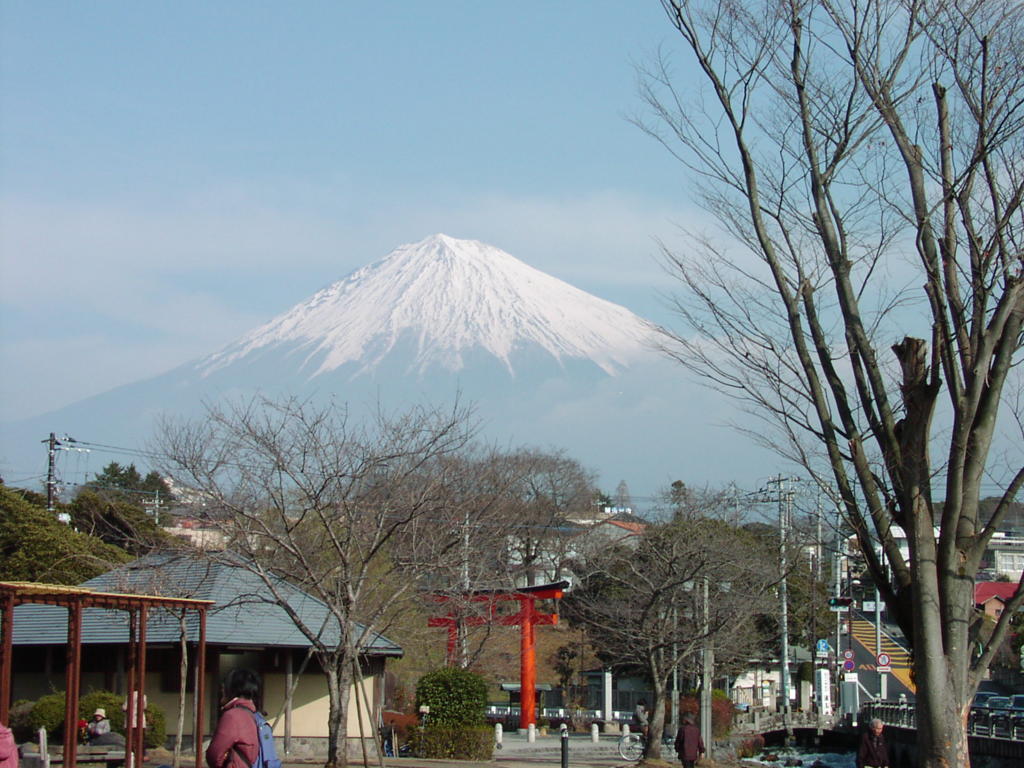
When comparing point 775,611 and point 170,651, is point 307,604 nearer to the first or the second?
point 170,651

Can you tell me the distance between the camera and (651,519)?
3834 cm

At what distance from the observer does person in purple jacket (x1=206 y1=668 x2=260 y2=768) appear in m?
6.31

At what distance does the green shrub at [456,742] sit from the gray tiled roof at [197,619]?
185 cm

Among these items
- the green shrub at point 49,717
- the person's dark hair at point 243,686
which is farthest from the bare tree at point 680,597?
the person's dark hair at point 243,686

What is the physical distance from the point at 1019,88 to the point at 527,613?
28.0 meters

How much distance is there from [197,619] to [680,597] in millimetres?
12543

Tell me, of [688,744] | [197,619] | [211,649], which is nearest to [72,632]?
[688,744]

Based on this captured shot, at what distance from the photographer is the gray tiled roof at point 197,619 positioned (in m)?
21.2

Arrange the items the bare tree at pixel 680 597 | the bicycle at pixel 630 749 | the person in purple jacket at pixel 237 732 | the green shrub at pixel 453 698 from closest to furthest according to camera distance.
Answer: the person in purple jacket at pixel 237 732, the green shrub at pixel 453 698, the bare tree at pixel 680 597, the bicycle at pixel 630 749

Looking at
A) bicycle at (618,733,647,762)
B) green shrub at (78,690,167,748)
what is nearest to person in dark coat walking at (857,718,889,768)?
green shrub at (78,690,167,748)

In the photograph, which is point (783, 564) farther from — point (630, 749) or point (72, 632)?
point (72, 632)

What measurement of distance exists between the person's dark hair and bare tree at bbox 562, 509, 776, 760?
1774 cm

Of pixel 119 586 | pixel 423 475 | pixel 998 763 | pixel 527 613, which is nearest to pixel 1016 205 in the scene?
pixel 423 475

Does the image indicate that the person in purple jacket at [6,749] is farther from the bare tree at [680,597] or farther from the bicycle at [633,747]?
the bicycle at [633,747]
